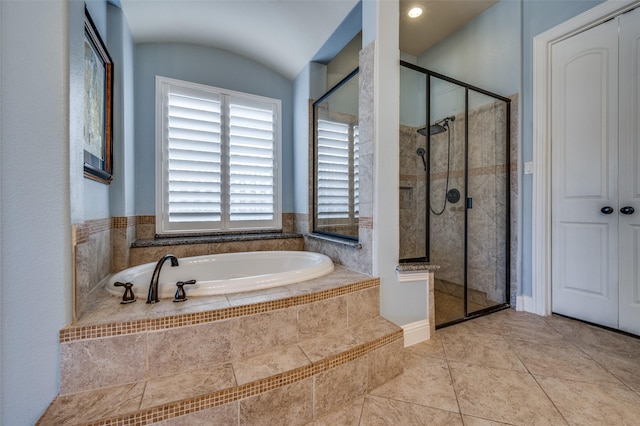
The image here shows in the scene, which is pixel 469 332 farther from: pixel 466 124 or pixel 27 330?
pixel 27 330

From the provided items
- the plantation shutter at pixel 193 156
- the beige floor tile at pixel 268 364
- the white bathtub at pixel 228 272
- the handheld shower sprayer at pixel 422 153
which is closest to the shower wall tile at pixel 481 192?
the handheld shower sprayer at pixel 422 153

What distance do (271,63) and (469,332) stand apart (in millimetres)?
3266

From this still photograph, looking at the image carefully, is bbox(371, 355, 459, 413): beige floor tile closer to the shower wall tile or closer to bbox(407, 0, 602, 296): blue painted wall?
the shower wall tile

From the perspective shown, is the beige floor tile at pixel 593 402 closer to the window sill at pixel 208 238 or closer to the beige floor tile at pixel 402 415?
the beige floor tile at pixel 402 415

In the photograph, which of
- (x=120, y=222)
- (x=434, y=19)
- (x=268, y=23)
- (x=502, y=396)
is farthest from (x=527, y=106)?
(x=120, y=222)

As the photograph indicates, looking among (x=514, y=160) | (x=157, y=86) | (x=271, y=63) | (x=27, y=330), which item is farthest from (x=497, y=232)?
(x=157, y=86)

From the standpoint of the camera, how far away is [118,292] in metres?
1.49

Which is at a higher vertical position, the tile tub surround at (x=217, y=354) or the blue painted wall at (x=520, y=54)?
the blue painted wall at (x=520, y=54)

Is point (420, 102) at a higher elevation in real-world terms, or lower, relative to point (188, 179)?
higher

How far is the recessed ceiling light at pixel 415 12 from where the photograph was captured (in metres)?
2.62

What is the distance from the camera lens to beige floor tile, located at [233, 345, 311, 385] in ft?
3.80

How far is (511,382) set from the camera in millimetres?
1441

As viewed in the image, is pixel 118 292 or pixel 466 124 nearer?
pixel 118 292

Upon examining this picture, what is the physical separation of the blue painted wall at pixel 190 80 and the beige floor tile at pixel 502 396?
233 cm
